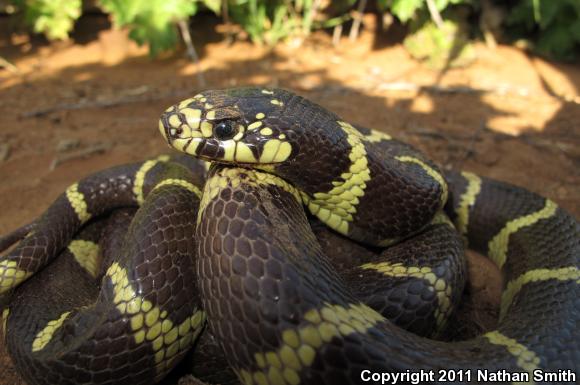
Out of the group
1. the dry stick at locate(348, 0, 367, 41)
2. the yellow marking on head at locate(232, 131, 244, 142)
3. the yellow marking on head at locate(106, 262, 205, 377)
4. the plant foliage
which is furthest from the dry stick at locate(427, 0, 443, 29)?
the yellow marking on head at locate(106, 262, 205, 377)

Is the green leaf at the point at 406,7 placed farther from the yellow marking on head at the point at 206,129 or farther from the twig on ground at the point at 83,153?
the yellow marking on head at the point at 206,129

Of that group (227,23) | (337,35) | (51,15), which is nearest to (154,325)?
(227,23)

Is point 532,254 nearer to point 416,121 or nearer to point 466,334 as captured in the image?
point 466,334

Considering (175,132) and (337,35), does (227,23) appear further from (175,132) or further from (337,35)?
(175,132)

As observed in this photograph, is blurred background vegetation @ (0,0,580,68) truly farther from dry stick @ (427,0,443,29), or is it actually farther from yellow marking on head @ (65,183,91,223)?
yellow marking on head @ (65,183,91,223)

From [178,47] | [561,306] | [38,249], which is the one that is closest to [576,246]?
[561,306]
